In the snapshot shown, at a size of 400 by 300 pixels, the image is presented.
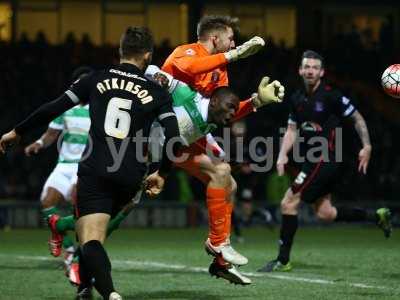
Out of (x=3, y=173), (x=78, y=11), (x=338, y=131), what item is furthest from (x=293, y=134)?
(x=78, y=11)

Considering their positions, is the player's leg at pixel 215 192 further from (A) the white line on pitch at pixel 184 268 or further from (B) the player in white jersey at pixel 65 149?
(B) the player in white jersey at pixel 65 149

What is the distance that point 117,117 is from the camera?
25.1 ft

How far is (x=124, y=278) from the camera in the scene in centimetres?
1035

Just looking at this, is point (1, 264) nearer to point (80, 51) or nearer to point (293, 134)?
point (293, 134)

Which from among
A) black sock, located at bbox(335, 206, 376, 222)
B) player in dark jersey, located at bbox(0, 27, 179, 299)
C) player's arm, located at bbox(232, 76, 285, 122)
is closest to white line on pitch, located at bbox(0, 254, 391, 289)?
player's arm, located at bbox(232, 76, 285, 122)

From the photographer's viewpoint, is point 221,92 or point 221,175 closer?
point 221,92

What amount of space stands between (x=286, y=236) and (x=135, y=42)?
4449mm

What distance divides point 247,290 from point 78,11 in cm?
2408

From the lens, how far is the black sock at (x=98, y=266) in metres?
7.36

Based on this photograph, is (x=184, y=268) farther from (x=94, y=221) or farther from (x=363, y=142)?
(x=94, y=221)

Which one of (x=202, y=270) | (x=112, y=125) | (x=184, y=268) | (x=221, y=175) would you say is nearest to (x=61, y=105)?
(x=112, y=125)

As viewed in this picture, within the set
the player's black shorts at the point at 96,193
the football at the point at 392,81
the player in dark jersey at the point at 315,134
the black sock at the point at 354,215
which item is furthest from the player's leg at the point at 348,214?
the player's black shorts at the point at 96,193

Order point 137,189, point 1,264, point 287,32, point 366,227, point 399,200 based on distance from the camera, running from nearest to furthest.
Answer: point 137,189
point 1,264
point 366,227
point 399,200
point 287,32

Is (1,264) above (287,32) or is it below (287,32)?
below
